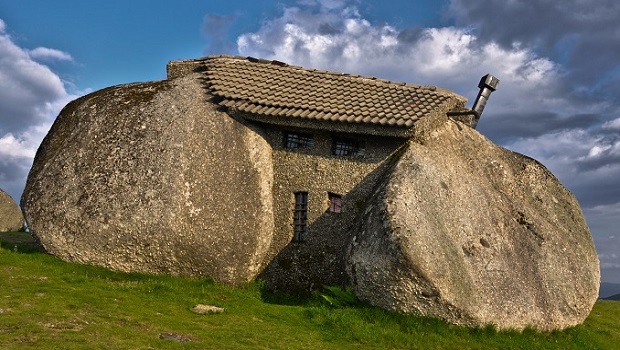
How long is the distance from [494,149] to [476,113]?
175 cm

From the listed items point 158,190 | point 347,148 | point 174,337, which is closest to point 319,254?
A: point 347,148

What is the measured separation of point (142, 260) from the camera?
61.1 feet

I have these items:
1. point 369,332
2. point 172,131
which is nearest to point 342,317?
point 369,332

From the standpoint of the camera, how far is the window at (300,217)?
68.4ft

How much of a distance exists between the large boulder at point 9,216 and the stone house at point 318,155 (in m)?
20.3

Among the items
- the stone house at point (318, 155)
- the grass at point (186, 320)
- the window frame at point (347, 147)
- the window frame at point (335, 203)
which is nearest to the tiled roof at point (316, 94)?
the stone house at point (318, 155)

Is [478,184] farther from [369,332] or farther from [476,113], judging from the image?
[369,332]

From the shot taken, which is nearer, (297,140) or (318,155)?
(318,155)

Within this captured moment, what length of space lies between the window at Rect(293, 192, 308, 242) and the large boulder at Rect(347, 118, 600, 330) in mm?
3183

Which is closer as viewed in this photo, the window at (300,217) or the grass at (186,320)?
the grass at (186,320)

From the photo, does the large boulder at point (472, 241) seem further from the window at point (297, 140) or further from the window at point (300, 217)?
the window at point (297, 140)

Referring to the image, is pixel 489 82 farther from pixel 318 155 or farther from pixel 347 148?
pixel 318 155

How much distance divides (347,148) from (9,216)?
970 inches

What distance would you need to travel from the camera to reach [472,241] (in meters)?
18.5
